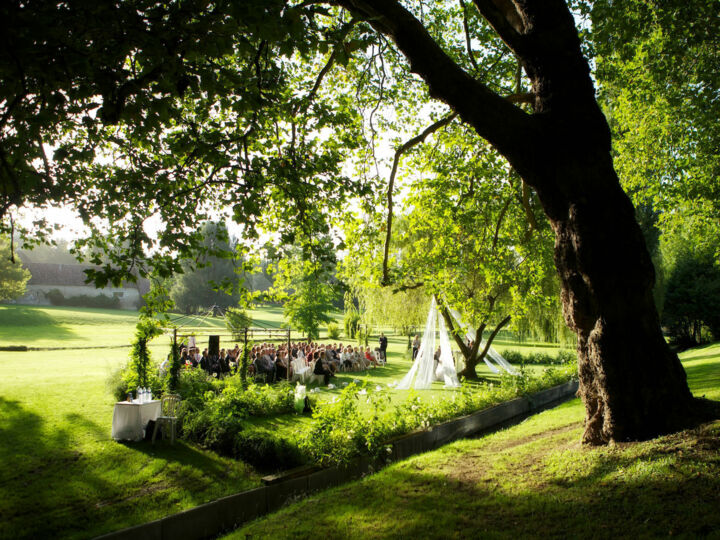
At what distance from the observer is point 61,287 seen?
58.9 m

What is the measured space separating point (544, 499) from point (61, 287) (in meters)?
68.0

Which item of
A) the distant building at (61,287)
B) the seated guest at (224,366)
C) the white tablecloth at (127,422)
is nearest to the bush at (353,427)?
the white tablecloth at (127,422)

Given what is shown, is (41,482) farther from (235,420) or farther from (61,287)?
(61,287)

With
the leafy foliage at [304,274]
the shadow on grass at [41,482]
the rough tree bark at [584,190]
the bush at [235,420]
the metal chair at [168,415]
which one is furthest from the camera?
the metal chair at [168,415]

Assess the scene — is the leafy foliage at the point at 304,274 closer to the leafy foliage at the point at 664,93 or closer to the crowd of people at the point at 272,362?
the leafy foliage at the point at 664,93

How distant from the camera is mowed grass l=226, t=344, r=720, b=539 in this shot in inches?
142

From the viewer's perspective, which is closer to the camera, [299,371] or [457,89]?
[457,89]

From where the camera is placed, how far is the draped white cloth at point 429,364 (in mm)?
17219

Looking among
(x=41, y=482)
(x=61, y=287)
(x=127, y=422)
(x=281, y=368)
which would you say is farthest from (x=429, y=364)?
(x=61, y=287)

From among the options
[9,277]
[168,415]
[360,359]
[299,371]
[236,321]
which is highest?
[9,277]

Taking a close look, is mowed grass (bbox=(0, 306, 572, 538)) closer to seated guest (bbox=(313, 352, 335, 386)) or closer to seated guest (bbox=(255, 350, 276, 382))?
seated guest (bbox=(313, 352, 335, 386))

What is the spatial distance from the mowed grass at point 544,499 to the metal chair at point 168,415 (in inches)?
209

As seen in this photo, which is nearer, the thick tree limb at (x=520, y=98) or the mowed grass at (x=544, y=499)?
the mowed grass at (x=544, y=499)

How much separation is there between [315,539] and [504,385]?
1134cm
